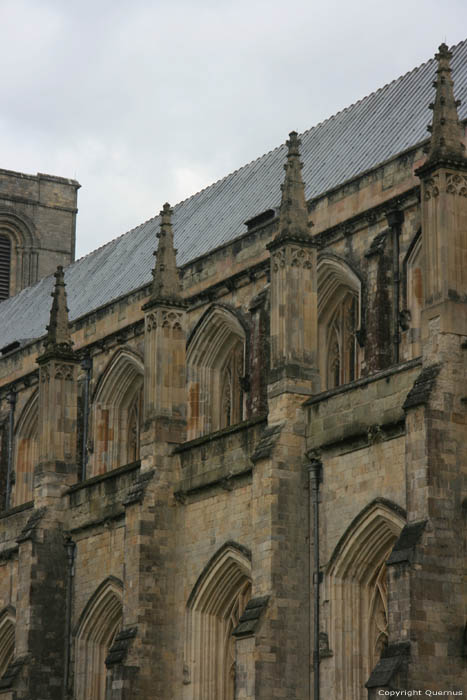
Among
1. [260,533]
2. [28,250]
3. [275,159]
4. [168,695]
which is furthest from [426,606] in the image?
[28,250]

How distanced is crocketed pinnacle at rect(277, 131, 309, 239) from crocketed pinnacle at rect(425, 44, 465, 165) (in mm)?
3979

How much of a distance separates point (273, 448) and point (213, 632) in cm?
485

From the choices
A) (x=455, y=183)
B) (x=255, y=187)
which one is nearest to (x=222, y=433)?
(x=455, y=183)

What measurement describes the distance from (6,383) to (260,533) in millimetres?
21379

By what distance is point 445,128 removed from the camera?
93.5 ft

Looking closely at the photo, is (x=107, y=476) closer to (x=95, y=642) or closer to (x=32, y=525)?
(x=32, y=525)

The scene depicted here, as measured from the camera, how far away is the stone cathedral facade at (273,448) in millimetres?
27719

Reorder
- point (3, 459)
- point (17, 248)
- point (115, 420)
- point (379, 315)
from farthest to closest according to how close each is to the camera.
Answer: point (17, 248), point (3, 459), point (115, 420), point (379, 315)

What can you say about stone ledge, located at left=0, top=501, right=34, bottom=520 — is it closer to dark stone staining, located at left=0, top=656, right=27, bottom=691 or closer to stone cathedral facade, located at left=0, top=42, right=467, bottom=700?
stone cathedral facade, located at left=0, top=42, right=467, bottom=700

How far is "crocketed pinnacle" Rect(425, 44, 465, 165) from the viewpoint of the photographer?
2823cm

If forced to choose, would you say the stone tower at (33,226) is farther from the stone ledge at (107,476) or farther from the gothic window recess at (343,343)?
the gothic window recess at (343,343)

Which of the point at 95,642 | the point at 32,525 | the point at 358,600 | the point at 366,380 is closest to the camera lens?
the point at 366,380

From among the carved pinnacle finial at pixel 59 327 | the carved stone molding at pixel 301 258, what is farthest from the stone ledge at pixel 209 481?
the carved pinnacle finial at pixel 59 327

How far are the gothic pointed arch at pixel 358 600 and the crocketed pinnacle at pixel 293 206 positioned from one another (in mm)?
5483
